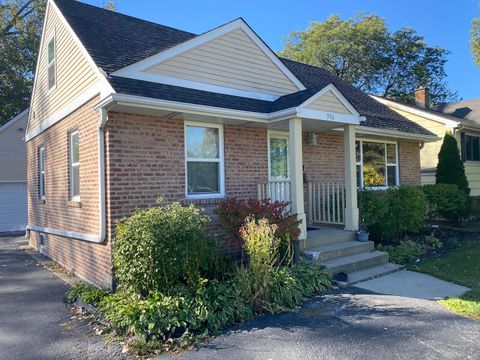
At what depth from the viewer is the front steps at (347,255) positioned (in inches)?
273

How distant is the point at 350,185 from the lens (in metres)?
8.51

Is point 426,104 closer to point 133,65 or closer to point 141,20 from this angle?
point 141,20

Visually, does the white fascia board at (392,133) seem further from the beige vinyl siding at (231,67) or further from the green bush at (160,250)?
the green bush at (160,250)

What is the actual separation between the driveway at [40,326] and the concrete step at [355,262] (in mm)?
4039

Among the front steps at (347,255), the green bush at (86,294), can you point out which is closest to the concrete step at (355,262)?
the front steps at (347,255)

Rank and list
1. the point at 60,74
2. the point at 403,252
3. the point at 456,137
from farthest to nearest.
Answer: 1. the point at 456,137
2. the point at 60,74
3. the point at 403,252

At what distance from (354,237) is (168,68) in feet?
18.0

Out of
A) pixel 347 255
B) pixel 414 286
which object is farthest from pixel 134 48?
pixel 414 286

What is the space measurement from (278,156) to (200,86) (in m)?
2.66

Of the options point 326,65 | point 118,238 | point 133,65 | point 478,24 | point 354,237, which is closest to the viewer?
point 118,238

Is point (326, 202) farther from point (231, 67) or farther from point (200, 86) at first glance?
point (200, 86)

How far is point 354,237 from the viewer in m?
8.41

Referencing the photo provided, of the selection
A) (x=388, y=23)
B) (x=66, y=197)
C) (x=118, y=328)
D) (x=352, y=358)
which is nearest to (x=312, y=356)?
(x=352, y=358)

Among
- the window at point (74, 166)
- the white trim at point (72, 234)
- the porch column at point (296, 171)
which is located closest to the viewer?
the white trim at point (72, 234)
